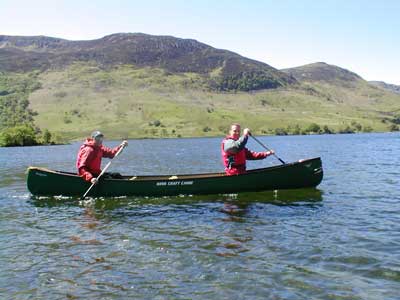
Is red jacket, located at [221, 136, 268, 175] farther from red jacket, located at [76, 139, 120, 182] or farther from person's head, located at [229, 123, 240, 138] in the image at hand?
red jacket, located at [76, 139, 120, 182]

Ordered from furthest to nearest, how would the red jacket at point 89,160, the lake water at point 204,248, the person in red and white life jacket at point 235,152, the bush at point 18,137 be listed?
the bush at point 18,137 → the red jacket at point 89,160 → the person in red and white life jacket at point 235,152 → the lake water at point 204,248

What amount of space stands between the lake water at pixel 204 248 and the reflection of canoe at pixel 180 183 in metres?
0.79

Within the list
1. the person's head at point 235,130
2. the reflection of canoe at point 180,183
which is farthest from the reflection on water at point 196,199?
the person's head at point 235,130

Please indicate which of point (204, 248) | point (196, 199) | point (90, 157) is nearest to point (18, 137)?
point (90, 157)

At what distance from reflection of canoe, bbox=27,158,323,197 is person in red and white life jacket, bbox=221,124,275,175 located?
1.86ft

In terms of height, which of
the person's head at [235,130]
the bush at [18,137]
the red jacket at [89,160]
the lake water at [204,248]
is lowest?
the bush at [18,137]

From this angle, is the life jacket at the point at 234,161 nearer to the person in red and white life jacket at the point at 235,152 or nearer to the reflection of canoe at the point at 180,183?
the person in red and white life jacket at the point at 235,152

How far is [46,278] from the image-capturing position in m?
10.6

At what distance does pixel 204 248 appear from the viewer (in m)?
12.9

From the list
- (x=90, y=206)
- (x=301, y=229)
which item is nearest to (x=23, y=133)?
(x=90, y=206)

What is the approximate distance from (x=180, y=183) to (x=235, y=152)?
10.5 ft

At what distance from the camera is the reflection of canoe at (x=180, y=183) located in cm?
2206

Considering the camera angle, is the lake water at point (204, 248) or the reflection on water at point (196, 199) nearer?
the lake water at point (204, 248)

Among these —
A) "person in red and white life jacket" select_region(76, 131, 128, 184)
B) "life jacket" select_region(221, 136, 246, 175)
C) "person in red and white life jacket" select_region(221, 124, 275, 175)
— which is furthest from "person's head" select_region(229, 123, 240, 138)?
"person in red and white life jacket" select_region(76, 131, 128, 184)
